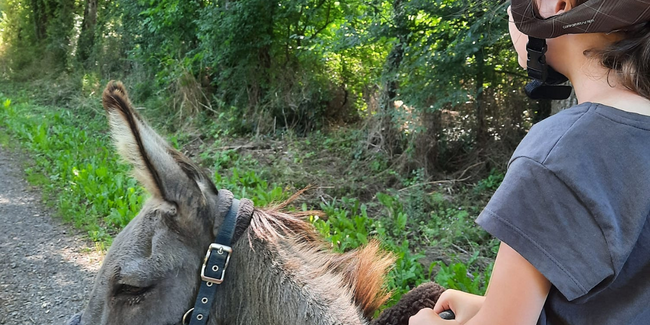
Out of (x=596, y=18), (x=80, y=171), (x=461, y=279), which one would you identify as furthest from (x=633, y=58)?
(x=80, y=171)

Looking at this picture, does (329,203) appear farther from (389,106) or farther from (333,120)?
(333,120)

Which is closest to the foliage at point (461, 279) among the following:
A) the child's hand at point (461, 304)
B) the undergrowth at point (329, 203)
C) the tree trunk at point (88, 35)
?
the undergrowth at point (329, 203)

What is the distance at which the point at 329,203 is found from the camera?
6.25m

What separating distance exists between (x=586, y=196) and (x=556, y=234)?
95mm

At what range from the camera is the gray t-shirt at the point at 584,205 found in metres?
0.97

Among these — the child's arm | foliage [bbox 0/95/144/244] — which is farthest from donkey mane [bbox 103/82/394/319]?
foliage [bbox 0/95/144/244]

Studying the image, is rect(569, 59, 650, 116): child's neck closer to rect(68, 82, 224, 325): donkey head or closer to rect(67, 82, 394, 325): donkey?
rect(67, 82, 394, 325): donkey

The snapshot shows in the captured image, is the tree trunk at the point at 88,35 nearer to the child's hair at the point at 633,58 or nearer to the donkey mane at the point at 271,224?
the donkey mane at the point at 271,224

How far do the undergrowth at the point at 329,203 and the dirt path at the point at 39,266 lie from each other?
9.7 inches

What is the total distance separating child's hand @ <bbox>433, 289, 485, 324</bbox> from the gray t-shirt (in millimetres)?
406

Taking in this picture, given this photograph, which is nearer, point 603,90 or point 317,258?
point 603,90

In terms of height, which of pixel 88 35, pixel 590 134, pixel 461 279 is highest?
pixel 88 35

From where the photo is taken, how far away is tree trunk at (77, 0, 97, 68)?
19.0 meters

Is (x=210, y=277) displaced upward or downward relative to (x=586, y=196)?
downward
